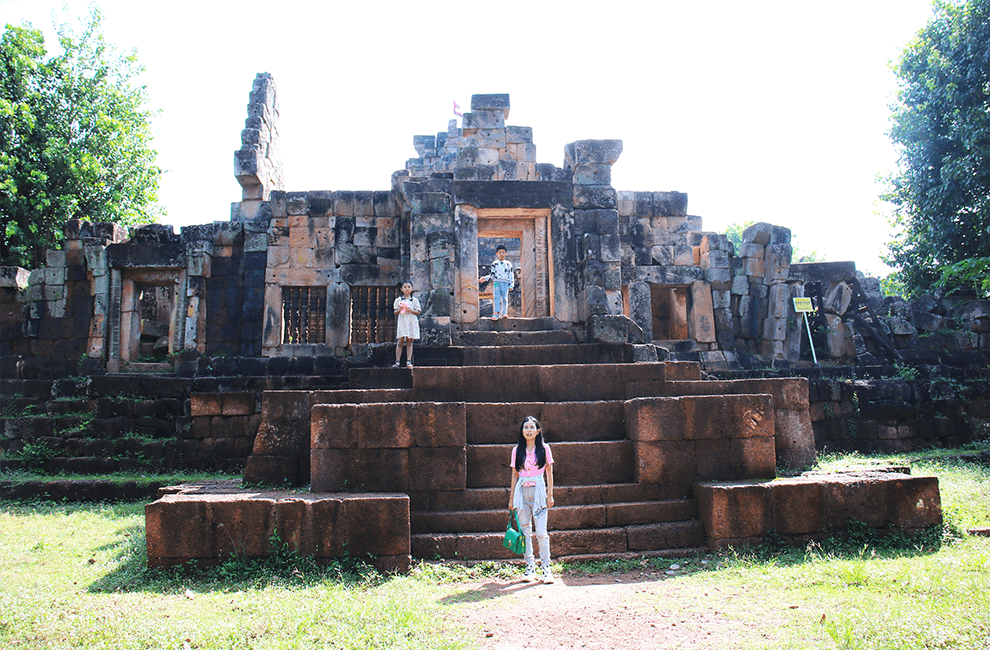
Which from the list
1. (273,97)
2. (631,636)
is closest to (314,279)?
(273,97)

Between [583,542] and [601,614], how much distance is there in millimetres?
1510

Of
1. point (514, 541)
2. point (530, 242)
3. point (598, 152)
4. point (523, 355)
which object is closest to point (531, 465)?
point (514, 541)

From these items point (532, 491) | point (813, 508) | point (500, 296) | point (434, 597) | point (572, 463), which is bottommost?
point (434, 597)

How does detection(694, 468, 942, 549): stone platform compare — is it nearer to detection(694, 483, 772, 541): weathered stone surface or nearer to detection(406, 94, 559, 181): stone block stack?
detection(694, 483, 772, 541): weathered stone surface

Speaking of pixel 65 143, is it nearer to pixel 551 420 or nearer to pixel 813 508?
pixel 551 420

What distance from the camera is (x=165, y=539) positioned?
5645 mm

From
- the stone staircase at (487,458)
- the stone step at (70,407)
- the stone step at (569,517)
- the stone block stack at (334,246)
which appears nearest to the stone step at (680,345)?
the stone block stack at (334,246)

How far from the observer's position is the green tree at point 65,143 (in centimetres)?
1608

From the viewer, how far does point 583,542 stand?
6125mm

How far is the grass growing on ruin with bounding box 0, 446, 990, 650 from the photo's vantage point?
13.5 ft

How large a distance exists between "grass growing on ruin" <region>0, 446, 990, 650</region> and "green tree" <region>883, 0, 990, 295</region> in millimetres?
11118

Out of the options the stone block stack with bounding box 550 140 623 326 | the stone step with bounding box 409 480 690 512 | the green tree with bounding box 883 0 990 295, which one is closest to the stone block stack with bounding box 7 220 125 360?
the stone block stack with bounding box 550 140 623 326

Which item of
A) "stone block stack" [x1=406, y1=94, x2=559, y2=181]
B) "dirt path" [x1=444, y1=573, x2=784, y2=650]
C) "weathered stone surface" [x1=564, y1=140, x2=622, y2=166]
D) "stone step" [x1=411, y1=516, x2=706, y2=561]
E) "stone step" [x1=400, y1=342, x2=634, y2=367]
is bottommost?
"dirt path" [x1=444, y1=573, x2=784, y2=650]

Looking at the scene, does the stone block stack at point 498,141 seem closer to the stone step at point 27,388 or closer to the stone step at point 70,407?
the stone step at point 70,407
